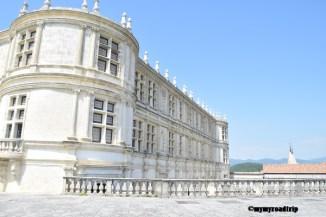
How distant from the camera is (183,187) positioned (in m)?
10.8

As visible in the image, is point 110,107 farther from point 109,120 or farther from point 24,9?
point 24,9

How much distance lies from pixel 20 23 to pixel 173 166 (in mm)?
17303

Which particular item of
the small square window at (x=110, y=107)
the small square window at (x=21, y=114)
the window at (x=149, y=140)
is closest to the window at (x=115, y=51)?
the small square window at (x=110, y=107)

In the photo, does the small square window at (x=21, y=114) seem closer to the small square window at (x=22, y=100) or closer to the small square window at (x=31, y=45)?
the small square window at (x=22, y=100)

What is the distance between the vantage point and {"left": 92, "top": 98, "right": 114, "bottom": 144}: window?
552 inches

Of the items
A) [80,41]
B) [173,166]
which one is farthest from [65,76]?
[173,166]

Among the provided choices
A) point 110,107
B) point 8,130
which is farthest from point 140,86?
point 8,130

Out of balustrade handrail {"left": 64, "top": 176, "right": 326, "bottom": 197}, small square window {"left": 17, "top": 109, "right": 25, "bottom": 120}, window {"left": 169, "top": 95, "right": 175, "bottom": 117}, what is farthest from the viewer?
window {"left": 169, "top": 95, "right": 175, "bottom": 117}

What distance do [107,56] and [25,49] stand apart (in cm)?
437

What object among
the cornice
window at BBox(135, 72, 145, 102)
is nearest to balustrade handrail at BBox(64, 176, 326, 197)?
the cornice

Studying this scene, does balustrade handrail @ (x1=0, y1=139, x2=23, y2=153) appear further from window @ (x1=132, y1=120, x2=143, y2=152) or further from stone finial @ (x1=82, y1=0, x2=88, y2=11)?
window @ (x1=132, y1=120, x2=143, y2=152)

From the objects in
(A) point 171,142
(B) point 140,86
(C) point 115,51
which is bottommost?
(A) point 171,142

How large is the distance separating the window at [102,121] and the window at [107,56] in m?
2.05

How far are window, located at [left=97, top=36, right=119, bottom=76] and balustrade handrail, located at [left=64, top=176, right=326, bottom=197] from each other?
6.45 m
